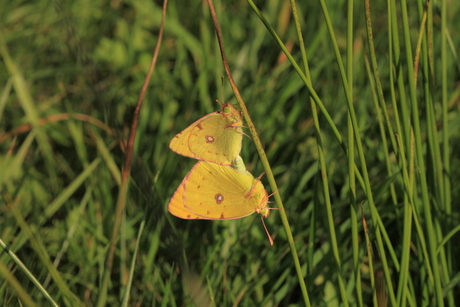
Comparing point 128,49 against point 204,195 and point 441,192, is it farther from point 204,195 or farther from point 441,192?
point 441,192

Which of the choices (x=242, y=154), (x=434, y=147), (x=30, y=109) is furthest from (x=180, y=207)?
(x=30, y=109)

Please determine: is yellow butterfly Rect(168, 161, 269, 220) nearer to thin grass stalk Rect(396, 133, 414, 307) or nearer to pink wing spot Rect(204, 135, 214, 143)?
pink wing spot Rect(204, 135, 214, 143)

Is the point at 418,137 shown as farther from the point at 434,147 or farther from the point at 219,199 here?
the point at 219,199

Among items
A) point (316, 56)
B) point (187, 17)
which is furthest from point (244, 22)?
point (316, 56)

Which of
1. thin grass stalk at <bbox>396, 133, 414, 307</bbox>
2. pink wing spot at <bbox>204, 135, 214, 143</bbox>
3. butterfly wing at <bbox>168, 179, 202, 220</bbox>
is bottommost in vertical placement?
thin grass stalk at <bbox>396, 133, 414, 307</bbox>

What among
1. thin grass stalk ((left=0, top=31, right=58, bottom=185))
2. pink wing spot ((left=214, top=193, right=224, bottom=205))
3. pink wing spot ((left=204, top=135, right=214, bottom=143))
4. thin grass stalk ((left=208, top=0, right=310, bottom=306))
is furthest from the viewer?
thin grass stalk ((left=0, top=31, right=58, bottom=185))

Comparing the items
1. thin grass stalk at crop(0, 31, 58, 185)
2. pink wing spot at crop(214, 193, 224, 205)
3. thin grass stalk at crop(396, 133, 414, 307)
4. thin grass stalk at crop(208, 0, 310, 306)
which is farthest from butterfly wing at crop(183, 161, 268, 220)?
thin grass stalk at crop(0, 31, 58, 185)
